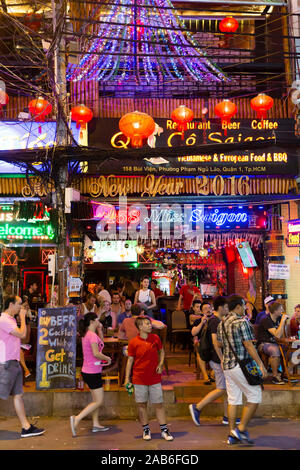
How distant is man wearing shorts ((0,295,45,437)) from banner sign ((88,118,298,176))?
299 inches

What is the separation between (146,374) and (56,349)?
257 centimetres

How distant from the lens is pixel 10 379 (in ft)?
23.4

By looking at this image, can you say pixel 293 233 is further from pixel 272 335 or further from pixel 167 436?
pixel 167 436

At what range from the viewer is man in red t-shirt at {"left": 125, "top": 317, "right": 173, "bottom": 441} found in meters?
6.80

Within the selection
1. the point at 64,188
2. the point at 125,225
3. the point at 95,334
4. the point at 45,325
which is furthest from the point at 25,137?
the point at 95,334

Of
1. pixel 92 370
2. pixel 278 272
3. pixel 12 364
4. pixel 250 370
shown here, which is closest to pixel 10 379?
pixel 12 364

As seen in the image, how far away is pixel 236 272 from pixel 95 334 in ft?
39.6

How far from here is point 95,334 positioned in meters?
7.52

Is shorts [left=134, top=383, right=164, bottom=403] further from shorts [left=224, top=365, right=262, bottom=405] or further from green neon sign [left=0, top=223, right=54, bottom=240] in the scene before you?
green neon sign [left=0, top=223, right=54, bottom=240]

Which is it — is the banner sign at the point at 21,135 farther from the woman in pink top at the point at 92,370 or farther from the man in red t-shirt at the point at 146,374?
the man in red t-shirt at the point at 146,374

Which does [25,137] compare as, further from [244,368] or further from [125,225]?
[244,368]

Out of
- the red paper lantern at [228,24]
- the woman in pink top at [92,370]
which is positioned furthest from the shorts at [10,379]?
the red paper lantern at [228,24]

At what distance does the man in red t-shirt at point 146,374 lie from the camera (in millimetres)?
6797

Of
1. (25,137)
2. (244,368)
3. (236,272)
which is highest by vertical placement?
(25,137)
